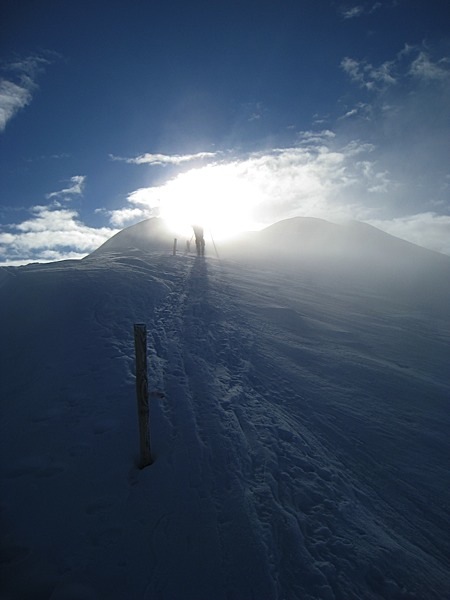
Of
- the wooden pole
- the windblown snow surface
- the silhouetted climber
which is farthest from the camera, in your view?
the silhouetted climber

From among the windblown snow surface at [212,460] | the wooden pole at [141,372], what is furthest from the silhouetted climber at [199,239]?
the wooden pole at [141,372]

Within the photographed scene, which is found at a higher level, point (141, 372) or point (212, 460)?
point (141, 372)

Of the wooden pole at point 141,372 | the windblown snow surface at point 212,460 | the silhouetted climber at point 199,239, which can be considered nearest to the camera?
the windblown snow surface at point 212,460

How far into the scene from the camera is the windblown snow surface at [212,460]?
494 centimetres

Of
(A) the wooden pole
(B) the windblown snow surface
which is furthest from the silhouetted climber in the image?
(A) the wooden pole

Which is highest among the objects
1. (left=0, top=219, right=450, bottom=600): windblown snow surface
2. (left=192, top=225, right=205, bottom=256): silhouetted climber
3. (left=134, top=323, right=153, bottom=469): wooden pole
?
(left=192, top=225, right=205, bottom=256): silhouetted climber

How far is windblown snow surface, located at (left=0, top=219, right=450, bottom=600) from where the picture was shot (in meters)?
4.94

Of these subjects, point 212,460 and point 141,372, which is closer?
point 141,372

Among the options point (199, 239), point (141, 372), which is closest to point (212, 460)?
point (141, 372)

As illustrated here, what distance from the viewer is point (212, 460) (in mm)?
6801

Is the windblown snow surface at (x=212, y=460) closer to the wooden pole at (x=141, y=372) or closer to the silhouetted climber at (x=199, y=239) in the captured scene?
the wooden pole at (x=141, y=372)

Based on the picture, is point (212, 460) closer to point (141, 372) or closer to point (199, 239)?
point (141, 372)

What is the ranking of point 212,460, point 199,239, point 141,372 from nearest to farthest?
point 141,372, point 212,460, point 199,239

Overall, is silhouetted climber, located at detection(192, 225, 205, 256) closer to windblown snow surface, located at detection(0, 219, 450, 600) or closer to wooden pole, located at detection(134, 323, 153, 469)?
windblown snow surface, located at detection(0, 219, 450, 600)
